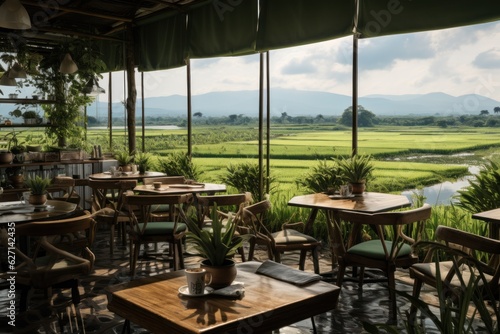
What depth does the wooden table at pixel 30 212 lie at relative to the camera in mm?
3537

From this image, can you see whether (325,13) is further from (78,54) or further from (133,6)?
(78,54)

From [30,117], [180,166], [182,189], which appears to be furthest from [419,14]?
[30,117]

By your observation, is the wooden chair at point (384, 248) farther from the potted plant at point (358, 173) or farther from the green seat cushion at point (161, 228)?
the green seat cushion at point (161, 228)

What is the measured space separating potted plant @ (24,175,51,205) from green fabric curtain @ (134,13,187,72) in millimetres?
4624

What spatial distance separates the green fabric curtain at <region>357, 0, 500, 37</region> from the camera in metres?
4.55

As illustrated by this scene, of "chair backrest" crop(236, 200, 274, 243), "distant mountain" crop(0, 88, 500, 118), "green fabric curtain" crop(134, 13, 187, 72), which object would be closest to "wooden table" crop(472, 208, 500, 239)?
"chair backrest" crop(236, 200, 274, 243)

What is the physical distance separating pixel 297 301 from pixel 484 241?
1298 mm

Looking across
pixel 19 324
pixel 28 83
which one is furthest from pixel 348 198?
pixel 28 83

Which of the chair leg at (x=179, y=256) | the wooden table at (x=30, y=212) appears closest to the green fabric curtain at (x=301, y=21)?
the chair leg at (x=179, y=256)

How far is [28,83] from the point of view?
8359 mm

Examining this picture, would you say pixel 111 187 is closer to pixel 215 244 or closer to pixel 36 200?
pixel 36 200

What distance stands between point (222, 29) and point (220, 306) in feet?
19.9

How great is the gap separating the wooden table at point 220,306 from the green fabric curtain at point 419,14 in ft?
11.6

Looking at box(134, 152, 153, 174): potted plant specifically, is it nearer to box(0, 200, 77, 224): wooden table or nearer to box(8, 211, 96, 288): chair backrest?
box(0, 200, 77, 224): wooden table
